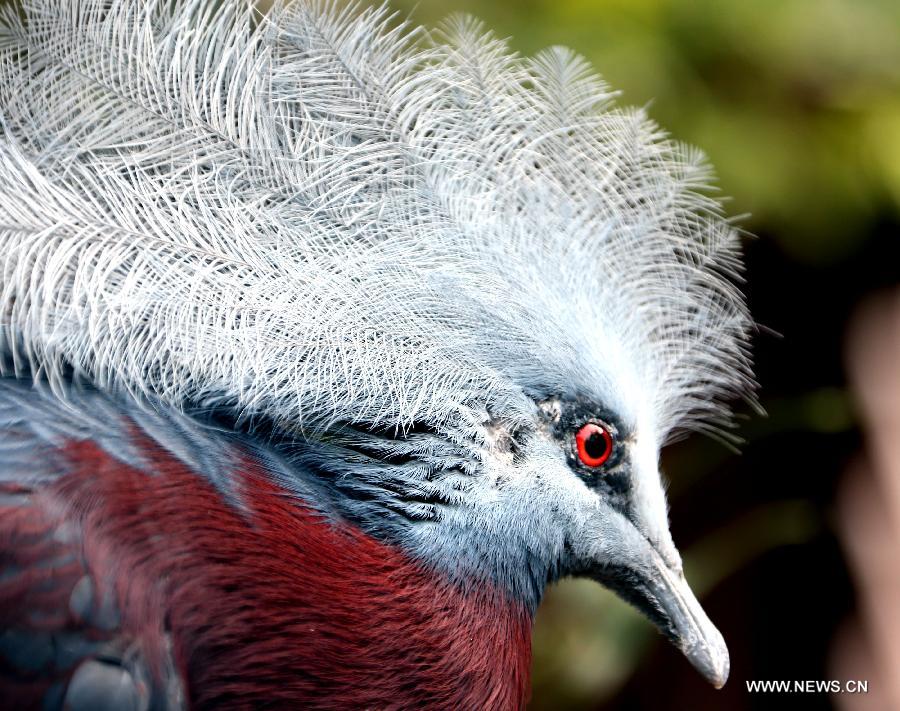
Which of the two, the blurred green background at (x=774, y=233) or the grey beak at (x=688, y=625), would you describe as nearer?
the grey beak at (x=688, y=625)

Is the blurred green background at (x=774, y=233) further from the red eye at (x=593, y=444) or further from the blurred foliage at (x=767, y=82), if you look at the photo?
the red eye at (x=593, y=444)

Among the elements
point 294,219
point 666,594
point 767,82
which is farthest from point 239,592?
point 767,82

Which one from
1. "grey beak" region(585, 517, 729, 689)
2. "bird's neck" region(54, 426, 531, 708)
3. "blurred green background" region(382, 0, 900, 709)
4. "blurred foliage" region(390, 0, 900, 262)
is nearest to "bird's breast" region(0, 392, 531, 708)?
"bird's neck" region(54, 426, 531, 708)

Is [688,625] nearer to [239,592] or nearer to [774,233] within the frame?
[239,592]

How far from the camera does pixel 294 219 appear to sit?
1.19 meters

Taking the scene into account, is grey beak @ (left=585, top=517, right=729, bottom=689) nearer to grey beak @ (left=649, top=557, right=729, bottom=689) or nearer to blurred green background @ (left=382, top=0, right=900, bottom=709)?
grey beak @ (left=649, top=557, right=729, bottom=689)

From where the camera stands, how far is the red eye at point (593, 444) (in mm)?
1264

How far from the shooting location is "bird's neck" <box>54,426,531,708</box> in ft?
3.45

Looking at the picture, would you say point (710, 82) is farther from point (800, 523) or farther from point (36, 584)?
point (36, 584)

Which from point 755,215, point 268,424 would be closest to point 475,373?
point 268,424

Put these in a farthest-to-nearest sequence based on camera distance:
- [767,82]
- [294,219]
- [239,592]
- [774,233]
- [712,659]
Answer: [774,233], [767,82], [712,659], [294,219], [239,592]

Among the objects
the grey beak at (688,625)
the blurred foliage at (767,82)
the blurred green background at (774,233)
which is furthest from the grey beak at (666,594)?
the blurred foliage at (767,82)

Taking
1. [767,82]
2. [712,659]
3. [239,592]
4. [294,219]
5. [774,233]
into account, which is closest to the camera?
[239,592]

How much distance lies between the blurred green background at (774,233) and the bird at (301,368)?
3.02 ft
